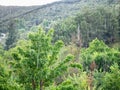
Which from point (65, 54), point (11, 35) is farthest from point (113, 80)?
point (11, 35)

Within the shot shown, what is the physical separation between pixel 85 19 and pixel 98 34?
178 inches

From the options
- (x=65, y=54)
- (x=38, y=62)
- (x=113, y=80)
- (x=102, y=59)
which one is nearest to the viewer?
(x=38, y=62)

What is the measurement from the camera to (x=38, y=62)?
1809 centimetres

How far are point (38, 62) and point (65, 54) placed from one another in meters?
28.5

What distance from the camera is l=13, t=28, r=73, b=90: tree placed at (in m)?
18.1

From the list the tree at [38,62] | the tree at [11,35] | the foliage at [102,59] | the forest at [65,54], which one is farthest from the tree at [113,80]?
the tree at [11,35]

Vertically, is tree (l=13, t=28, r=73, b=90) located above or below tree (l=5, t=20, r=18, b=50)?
above

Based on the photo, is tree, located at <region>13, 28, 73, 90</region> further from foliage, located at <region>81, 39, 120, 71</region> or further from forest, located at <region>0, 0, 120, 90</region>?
foliage, located at <region>81, 39, 120, 71</region>

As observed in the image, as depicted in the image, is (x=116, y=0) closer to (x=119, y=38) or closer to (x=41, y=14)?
(x=119, y=38)

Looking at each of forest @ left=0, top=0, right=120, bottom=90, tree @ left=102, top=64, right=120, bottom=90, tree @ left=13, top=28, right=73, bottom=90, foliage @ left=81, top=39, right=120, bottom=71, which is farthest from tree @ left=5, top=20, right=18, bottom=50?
tree @ left=13, top=28, right=73, bottom=90

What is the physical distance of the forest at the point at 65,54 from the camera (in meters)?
18.2

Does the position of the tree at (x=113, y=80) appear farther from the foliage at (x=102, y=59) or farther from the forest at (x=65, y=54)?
the foliage at (x=102, y=59)

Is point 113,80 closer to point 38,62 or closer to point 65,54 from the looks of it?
Answer: point 65,54

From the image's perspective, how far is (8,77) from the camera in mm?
18094
